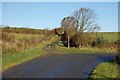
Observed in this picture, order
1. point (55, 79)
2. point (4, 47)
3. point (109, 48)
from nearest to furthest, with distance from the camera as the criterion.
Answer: point (55, 79) < point (4, 47) < point (109, 48)

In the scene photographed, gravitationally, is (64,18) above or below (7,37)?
above

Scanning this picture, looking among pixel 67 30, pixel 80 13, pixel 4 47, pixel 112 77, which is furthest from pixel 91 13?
pixel 112 77

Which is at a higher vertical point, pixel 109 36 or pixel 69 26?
pixel 69 26

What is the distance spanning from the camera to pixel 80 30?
172 ft

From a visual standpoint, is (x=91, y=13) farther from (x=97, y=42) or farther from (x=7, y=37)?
(x=7, y=37)

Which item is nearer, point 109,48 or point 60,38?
point 109,48

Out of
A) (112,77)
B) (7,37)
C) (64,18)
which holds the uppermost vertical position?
(64,18)

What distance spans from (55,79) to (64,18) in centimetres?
4070

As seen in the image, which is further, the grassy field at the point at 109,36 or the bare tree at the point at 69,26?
the grassy field at the point at 109,36

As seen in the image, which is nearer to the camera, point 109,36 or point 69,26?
point 69,26

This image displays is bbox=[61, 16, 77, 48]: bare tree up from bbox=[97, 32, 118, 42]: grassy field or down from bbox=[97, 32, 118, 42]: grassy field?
up

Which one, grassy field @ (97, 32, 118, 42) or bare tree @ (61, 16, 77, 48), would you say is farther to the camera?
grassy field @ (97, 32, 118, 42)

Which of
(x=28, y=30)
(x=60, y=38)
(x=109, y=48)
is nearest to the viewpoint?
(x=109, y=48)

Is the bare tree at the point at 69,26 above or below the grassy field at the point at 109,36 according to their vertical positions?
above
